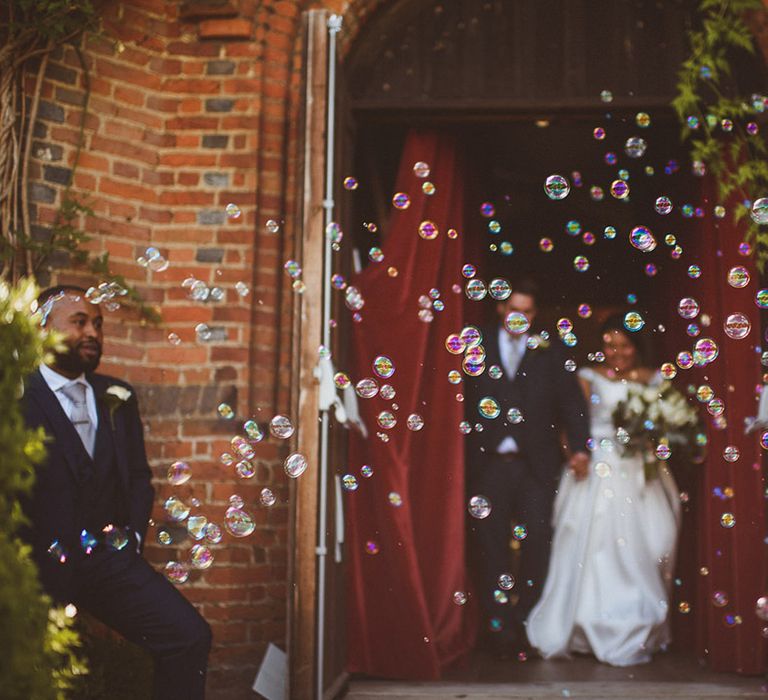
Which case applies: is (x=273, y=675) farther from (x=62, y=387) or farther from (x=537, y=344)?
(x=537, y=344)

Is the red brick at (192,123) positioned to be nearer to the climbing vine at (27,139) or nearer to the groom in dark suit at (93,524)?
the climbing vine at (27,139)

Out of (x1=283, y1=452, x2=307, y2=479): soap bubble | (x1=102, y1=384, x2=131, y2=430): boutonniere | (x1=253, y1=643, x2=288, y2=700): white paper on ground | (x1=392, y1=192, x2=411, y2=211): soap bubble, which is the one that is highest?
(x1=392, y1=192, x2=411, y2=211): soap bubble

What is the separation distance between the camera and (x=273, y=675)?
11.8 feet

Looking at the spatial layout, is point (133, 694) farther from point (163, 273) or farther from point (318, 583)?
point (163, 273)

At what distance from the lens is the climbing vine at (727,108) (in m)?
4.14

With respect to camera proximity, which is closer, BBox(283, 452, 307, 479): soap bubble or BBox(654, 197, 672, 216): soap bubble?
BBox(283, 452, 307, 479): soap bubble

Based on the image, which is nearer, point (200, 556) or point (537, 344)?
point (200, 556)

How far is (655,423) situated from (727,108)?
1.87m

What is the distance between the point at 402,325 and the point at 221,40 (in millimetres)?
1679

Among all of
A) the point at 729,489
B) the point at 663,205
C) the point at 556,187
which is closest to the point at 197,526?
the point at 556,187

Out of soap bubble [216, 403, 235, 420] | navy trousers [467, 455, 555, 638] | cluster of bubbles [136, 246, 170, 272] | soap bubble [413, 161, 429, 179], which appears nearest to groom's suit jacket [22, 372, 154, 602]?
soap bubble [216, 403, 235, 420]

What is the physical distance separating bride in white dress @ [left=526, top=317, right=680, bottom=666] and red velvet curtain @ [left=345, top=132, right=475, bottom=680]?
540 mm

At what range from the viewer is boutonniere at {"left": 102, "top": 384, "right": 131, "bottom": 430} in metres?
3.28

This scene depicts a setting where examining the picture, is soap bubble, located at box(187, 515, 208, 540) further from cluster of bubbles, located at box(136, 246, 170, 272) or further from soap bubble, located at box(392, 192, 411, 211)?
soap bubble, located at box(392, 192, 411, 211)
